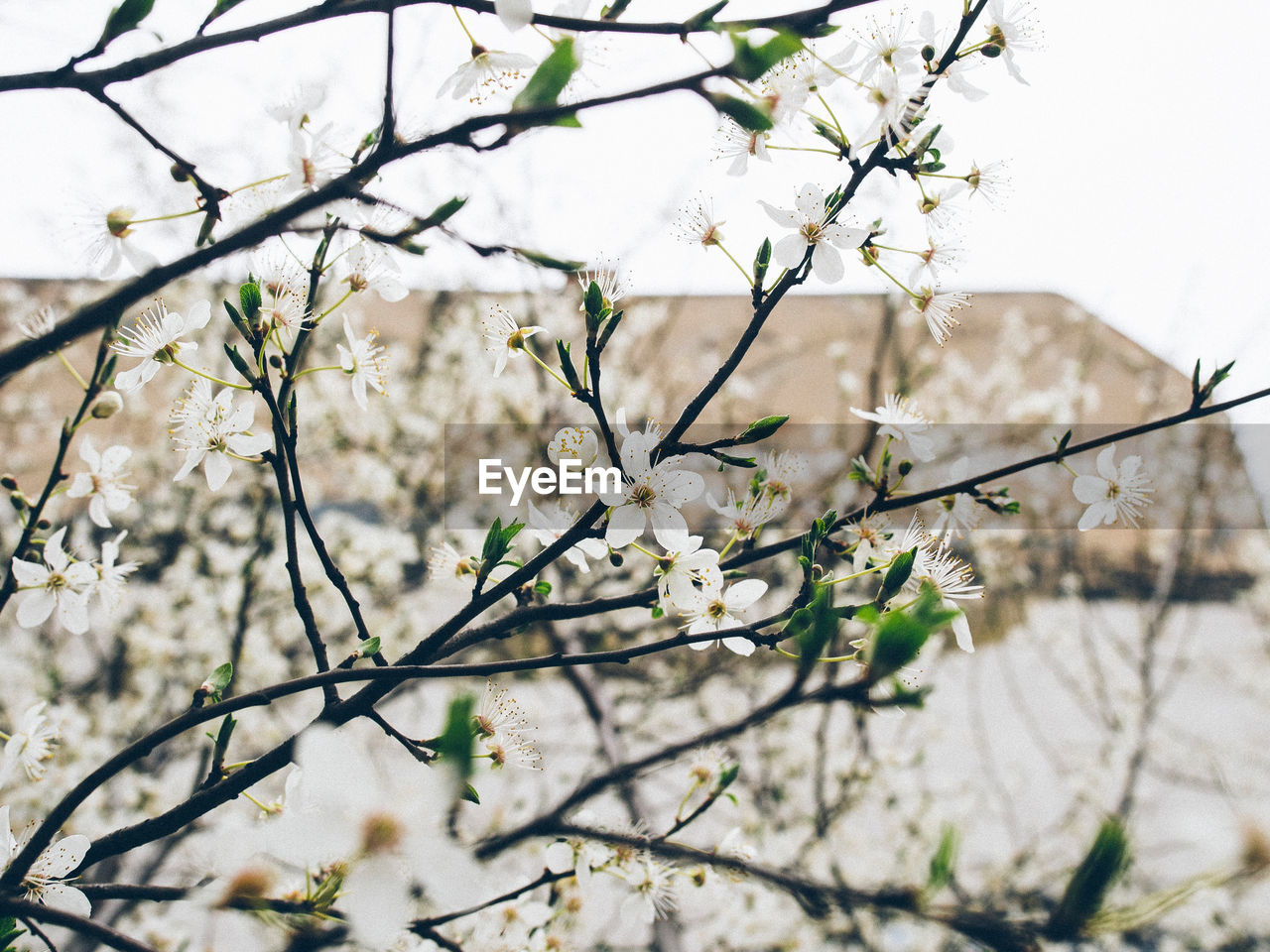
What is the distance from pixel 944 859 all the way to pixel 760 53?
0.52 meters

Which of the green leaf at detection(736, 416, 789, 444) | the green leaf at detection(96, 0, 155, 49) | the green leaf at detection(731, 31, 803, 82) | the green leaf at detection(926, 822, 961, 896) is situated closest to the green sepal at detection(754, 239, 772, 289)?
the green leaf at detection(736, 416, 789, 444)

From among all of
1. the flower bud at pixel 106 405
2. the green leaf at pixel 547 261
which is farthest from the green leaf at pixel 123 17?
the flower bud at pixel 106 405

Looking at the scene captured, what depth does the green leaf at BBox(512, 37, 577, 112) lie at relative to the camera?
18.0 inches

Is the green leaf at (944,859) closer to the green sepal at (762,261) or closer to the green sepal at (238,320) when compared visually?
the green sepal at (762,261)

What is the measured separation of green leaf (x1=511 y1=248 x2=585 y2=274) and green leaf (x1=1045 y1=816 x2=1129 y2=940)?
0.63 meters

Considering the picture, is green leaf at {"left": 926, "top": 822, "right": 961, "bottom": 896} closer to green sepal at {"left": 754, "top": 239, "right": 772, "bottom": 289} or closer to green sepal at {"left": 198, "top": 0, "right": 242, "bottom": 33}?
green sepal at {"left": 754, "top": 239, "right": 772, "bottom": 289}

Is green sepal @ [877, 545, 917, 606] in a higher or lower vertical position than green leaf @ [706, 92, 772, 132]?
lower

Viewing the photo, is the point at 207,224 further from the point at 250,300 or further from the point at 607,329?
the point at 607,329

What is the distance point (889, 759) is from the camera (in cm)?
380

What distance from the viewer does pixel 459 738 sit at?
10.5 inches

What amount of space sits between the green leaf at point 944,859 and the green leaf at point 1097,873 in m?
0.06

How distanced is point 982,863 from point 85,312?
556 cm

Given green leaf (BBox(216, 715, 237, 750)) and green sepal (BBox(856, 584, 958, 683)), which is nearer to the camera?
green sepal (BBox(856, 584, 958, 683))

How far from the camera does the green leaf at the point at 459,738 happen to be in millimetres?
264
